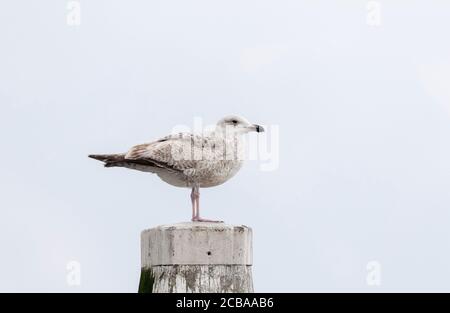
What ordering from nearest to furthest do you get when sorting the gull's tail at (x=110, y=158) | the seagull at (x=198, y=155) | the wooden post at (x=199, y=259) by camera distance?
the wooden post at (x=199, y=259) → the seagull at (x=198, y=155) → the gull's tail at (x=110, y=158)

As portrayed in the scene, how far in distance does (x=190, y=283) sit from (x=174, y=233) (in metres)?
0.76

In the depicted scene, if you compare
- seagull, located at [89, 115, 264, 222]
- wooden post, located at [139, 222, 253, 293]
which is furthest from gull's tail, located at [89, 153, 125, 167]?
wooden post, located at [139, 222, 253, 293]

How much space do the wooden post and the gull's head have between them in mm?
1525

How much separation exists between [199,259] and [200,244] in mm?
217

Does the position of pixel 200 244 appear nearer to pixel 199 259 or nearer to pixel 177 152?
pixel 199 259

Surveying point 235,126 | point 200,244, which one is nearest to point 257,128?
point 235,126

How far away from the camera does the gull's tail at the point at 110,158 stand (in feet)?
77.9

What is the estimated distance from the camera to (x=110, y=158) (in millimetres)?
23797

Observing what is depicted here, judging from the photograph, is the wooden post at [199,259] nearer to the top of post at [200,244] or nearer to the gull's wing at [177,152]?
the top of post at [200,244]

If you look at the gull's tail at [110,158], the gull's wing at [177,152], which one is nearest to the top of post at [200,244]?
the gull's wing at [177,152]

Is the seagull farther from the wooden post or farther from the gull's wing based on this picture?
the wooden post

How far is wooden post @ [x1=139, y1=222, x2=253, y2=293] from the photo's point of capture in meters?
22.6
